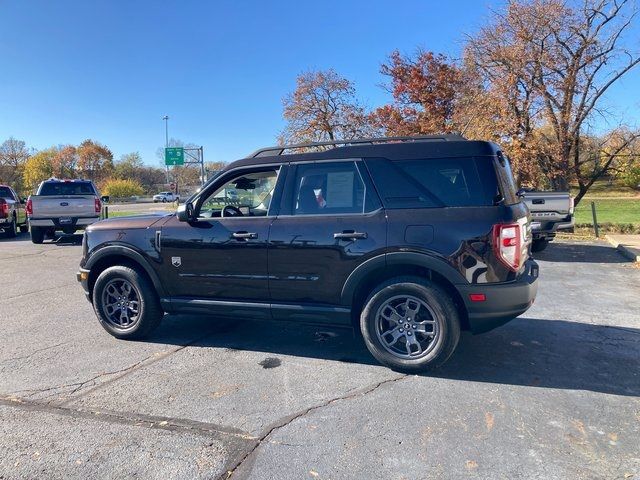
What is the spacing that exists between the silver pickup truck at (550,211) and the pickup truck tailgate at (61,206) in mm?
11956

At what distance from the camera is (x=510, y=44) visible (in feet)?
52.1

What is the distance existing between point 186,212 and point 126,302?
4.29ft

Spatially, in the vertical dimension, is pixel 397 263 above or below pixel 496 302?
above

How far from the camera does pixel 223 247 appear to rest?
4.78m

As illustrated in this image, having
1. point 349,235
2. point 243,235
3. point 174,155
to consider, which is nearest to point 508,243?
point 349,235

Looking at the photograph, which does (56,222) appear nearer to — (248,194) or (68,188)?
(68,188)

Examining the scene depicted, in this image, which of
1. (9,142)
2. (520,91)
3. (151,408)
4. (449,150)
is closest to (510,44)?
(520,91)

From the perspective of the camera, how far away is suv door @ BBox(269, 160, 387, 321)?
431cm

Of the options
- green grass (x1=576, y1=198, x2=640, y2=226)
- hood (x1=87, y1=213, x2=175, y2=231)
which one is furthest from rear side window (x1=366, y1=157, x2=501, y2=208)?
green grass (x1=576, y1=198, x2=640, y2=226)

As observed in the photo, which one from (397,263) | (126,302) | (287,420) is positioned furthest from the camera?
(126,302)

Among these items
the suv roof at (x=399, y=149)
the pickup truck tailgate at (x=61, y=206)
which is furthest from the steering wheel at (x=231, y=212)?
the pickup truck tailgate at (x=61, y=206)

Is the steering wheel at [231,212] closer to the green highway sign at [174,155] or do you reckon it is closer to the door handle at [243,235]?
the door handle at [243,235]

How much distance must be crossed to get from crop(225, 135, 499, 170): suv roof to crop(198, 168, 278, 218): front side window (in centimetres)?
17

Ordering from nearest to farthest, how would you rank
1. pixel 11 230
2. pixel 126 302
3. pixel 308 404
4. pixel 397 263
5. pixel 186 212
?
pixel 308 404 → pixel 397 263 → pixel 186 212 → pixel 126 302 → pixel 11 230
